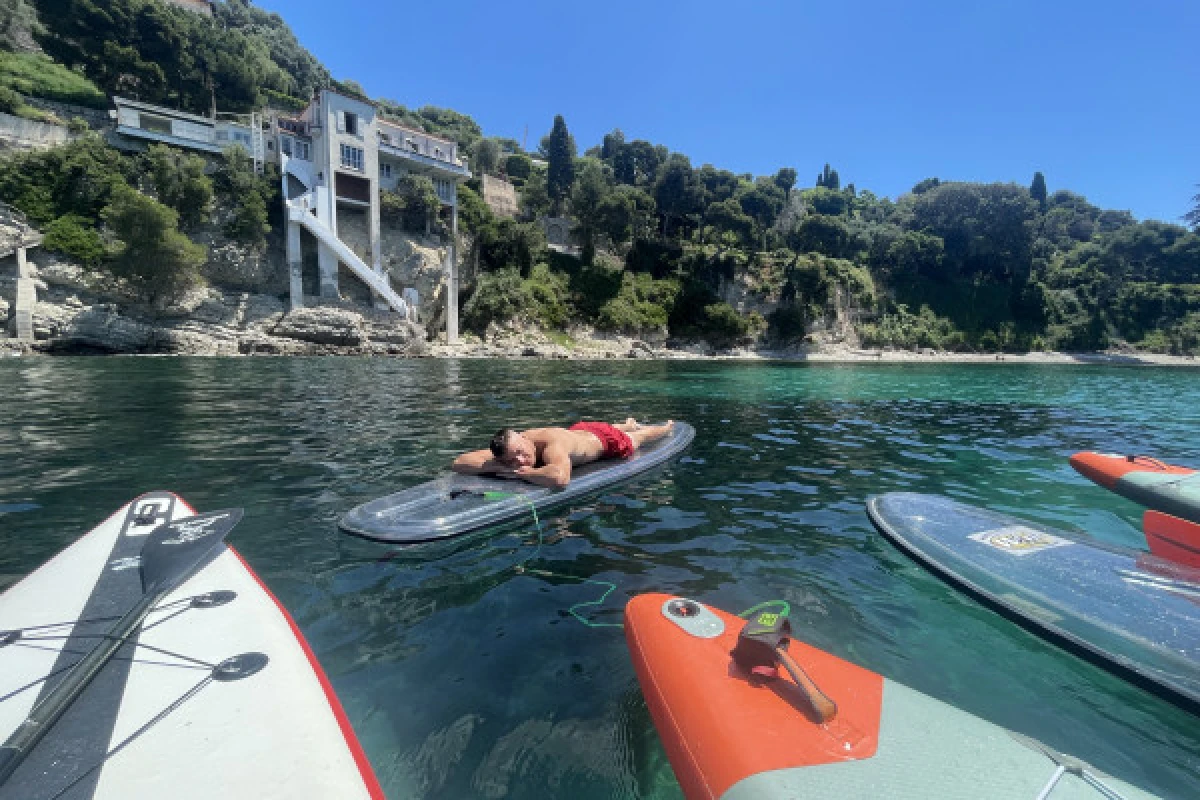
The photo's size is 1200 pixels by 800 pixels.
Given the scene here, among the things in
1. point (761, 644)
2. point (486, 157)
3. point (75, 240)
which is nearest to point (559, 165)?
point (486, 157)

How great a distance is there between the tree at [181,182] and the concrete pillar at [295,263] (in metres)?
5.58

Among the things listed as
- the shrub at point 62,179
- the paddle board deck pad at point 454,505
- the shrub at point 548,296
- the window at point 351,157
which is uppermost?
the window at point 351,157

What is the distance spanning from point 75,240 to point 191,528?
40.4 meters

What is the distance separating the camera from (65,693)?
7.68 feet

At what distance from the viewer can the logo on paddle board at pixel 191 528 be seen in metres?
4.12

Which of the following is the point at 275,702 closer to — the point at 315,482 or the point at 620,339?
the point at 315,482

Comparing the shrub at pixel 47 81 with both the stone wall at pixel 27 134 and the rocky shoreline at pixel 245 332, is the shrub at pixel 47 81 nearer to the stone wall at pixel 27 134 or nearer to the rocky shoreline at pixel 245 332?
the stone wall at pixel 27 134

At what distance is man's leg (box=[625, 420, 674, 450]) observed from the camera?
9.27 metres

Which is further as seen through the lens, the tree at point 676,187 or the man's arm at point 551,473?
the tree at point 676,187

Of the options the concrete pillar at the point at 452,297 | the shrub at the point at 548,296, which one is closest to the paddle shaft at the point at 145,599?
the concrete pillar at the point at 452,297

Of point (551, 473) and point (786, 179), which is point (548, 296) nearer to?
point (551, 473)

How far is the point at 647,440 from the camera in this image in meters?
9.59

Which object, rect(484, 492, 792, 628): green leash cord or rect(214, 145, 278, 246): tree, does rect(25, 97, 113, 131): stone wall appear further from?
rect(484, 492, 792, 628): green leash cord

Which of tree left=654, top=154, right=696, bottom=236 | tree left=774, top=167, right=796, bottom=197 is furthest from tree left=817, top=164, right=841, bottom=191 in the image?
tree left=654, top=154, right=696, bottom=236
